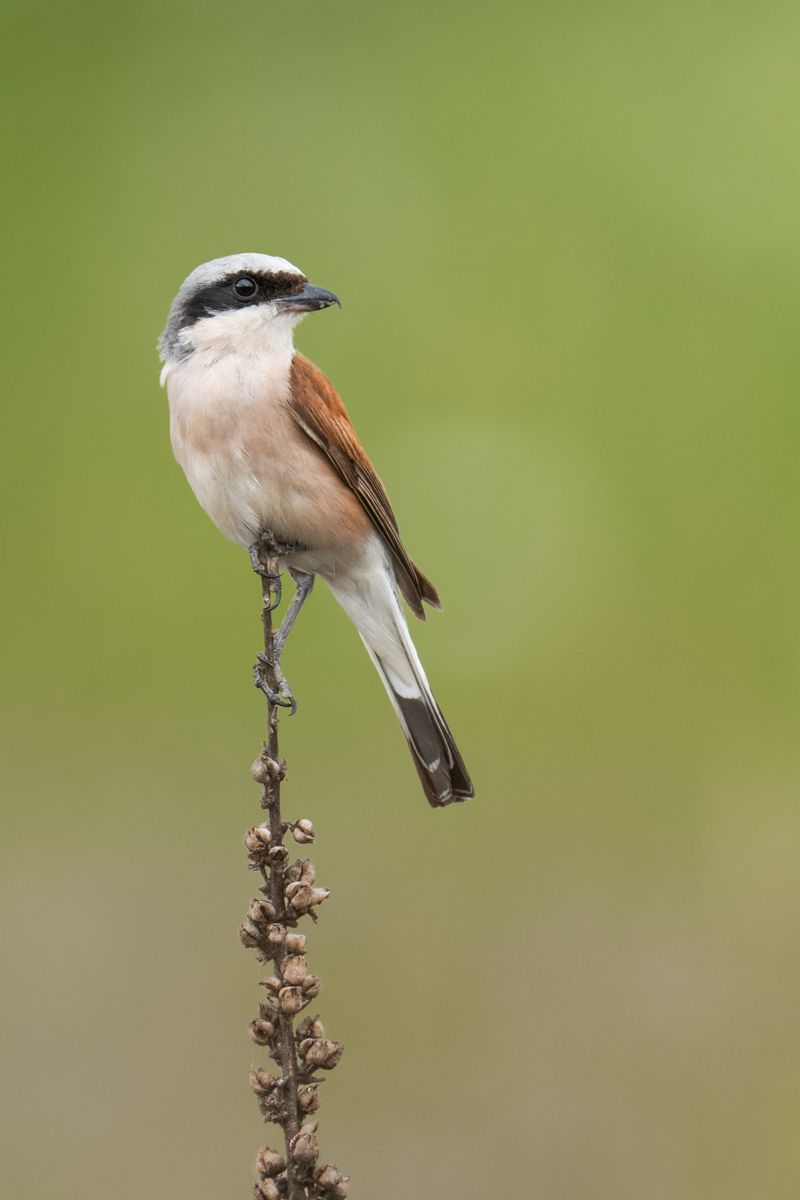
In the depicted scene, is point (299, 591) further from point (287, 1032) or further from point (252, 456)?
point (287, 1032)

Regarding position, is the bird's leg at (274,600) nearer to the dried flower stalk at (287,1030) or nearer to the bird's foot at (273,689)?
the bird's foot at (273,689)

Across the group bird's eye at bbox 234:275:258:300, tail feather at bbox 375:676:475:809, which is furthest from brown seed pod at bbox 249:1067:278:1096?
bird's eye at bbox 234:275:258:300

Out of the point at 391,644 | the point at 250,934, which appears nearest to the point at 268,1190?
the point at 250,934

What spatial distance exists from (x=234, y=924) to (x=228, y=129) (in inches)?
181

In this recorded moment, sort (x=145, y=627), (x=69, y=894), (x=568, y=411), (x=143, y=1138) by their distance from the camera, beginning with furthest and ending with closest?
(x=568, y=411) → (x=145, y=627) → (x=69, y=894) → (x=143, y=1138)

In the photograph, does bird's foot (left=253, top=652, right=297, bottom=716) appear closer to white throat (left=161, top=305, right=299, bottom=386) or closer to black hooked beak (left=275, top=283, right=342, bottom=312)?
white throat (left=161, top=305, right=299, bottom=386)

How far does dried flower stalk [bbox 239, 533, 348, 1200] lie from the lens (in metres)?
1.85

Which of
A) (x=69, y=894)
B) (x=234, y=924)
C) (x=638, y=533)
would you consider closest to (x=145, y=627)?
(x=69, y=894)

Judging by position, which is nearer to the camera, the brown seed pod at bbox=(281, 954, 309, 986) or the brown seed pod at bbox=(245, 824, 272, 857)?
the brown seed pod at bbox=(281, 954, 309, 986)

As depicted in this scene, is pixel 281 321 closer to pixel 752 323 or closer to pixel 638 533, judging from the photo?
pixel 638 533

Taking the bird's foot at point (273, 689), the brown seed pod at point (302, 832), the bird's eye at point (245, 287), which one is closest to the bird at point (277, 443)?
the bird's eye at point (245, 287)

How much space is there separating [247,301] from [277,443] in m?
0.38

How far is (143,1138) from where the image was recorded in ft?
12.9

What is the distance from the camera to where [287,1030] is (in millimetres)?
1946
